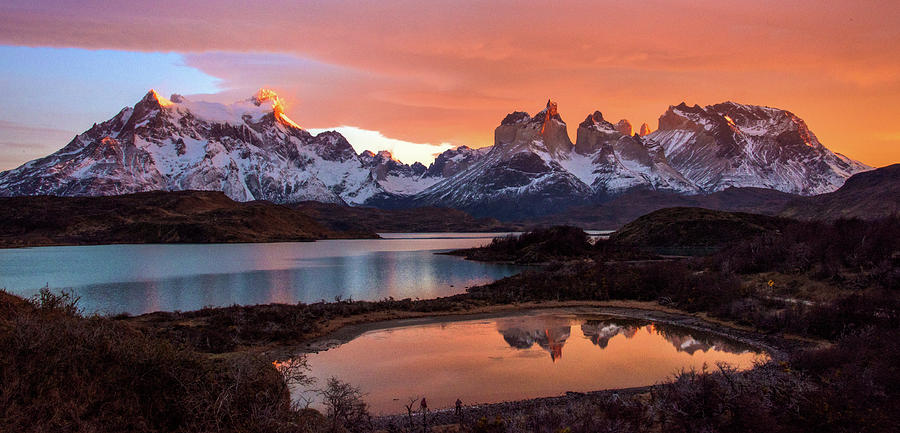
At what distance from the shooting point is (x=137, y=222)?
144 metres

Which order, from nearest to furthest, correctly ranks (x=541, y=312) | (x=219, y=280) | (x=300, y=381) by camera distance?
(x=300, y=381) → (x=541, y=312) → (x=219, y=280)

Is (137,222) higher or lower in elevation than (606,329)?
higher

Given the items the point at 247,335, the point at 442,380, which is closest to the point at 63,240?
the point at 247,335

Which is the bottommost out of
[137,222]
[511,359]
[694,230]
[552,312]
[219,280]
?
[511,359]

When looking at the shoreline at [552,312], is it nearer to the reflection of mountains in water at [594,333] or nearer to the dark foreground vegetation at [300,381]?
the dark foreground vegetation at [300,381]

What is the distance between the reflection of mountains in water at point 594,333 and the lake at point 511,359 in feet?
0.15

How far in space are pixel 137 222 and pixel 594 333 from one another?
149102 millimetres

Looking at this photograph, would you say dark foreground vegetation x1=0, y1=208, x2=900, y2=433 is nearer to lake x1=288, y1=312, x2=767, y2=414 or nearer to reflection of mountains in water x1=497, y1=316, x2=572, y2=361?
lake x1=288, y1=312, x2=767, y2=414

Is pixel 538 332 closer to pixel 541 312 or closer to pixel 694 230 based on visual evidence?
pixel 541 312

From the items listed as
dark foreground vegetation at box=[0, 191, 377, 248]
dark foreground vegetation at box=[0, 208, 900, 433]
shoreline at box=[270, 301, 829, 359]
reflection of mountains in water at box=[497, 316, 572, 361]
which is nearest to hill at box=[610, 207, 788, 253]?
shoreline at box=[270, 301, 829, 359]

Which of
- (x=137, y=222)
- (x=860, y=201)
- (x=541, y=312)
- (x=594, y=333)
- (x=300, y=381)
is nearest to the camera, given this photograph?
(x=300, y=381)

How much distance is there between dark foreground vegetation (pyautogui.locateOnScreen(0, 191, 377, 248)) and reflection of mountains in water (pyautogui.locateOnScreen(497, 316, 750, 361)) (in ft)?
423

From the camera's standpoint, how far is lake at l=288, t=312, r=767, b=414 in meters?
17.6

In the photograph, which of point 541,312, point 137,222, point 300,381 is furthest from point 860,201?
point 137,222
